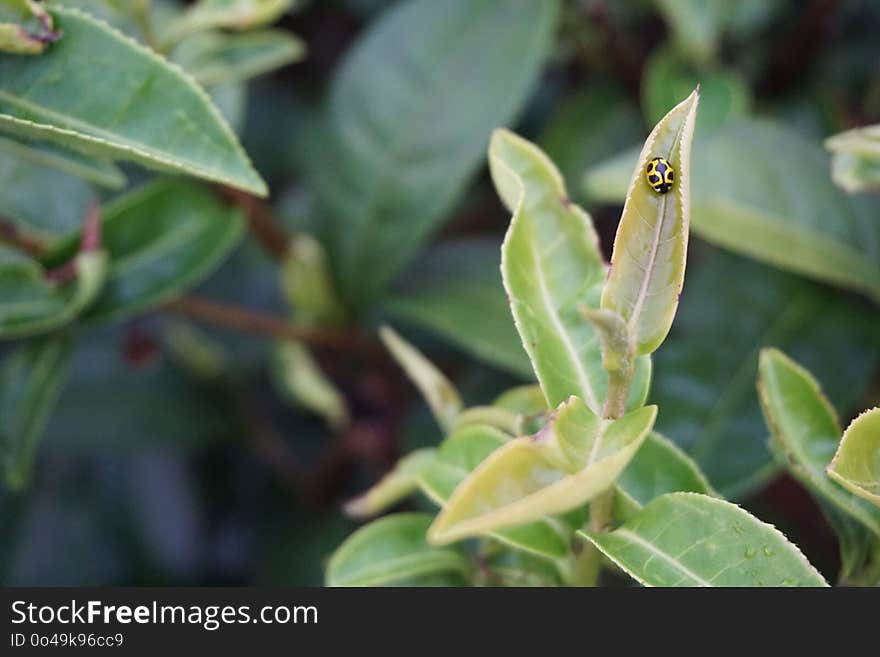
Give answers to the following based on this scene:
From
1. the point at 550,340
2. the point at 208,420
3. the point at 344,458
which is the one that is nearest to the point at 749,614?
the point at 550,340

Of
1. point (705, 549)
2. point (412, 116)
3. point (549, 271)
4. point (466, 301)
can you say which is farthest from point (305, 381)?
point (705, 549)

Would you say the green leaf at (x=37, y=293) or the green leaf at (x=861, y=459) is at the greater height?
the green leaf at (x=861, y=459)

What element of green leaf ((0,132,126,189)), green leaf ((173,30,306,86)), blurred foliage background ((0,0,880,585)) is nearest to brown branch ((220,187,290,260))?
blurred foliage background ((0,0,880,585))

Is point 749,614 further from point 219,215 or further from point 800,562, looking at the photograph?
point 219,215

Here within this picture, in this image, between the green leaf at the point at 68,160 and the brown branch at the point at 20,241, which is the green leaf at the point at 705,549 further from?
the brown branch at the point at 20,241

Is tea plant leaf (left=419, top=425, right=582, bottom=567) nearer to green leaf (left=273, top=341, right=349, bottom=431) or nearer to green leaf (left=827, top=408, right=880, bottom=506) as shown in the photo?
green leaf (left=827, top=408, right=880, bottom=506)

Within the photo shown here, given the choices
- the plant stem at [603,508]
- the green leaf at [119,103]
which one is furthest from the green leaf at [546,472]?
the green leaf at [119,103]
